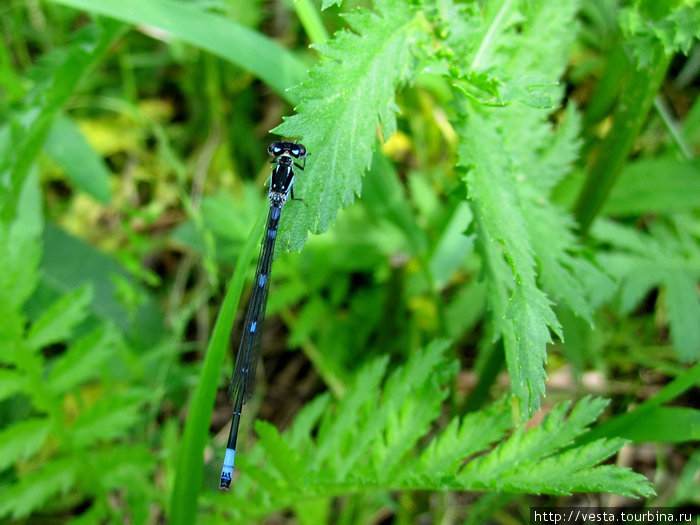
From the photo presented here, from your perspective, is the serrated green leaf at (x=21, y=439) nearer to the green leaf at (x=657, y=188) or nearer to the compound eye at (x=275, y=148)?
the compound eye at (x=275, y=148)

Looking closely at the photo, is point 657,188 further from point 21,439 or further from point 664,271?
point 21,439

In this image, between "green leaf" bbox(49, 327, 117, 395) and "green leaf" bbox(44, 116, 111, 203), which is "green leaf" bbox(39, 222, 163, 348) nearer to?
"green leaf" bbox(44, 116, 111, 203)

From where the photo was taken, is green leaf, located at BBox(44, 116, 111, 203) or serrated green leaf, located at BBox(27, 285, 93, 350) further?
green leaf, located at BBox(44, 116, 111, 203)

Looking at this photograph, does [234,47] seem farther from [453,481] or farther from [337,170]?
[453,481]

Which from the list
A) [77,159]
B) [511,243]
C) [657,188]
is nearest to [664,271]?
[657,188]

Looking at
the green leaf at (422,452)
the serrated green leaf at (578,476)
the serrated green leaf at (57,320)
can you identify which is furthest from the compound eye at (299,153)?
the serrated green leaf at (578,476)

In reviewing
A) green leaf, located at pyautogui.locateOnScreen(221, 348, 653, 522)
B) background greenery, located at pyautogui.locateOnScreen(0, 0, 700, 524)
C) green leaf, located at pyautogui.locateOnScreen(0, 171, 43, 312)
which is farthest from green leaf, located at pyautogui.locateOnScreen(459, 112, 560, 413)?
green leaf, located at pyautogui.locateOnScreen(0, 171, 43, 312)

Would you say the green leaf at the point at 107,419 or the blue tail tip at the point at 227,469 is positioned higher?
the green leaf at the point at 107,419

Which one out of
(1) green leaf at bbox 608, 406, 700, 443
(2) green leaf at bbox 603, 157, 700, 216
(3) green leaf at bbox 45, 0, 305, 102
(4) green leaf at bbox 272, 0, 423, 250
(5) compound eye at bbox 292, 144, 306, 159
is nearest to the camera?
(4) green leaf at bbox 272, 0, 423, 250
